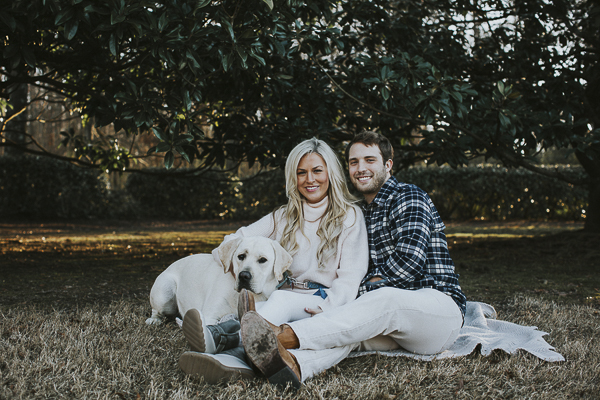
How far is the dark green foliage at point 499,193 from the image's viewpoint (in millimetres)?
14969

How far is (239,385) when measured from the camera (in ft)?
7.78

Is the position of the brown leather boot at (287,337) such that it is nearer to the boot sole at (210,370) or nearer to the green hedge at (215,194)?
→ the boot sole at (210,370)

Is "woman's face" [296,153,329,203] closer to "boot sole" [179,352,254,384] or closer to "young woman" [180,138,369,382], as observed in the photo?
"young woman" [180,138,369,382]

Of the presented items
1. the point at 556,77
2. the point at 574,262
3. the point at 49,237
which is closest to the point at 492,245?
the point at 574,262

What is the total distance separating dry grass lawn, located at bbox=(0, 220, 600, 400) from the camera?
239cm

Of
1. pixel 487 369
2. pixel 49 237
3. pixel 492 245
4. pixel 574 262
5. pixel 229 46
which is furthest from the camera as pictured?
pixel 49 237

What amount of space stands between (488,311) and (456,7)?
18.5 ft

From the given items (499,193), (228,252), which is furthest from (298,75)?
(499,193)

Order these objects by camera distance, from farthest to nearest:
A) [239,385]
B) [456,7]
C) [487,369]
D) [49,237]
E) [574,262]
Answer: [49,237] < [456,7] < [574,262] < [487,369] < [239,385]

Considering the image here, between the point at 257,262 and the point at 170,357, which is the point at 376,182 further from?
the point at 170,357

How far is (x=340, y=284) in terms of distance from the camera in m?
3.03

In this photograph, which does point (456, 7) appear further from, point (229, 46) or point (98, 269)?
point (98, 269)

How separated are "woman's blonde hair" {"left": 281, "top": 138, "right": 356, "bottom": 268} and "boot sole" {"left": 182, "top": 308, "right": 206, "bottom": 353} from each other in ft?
3.47

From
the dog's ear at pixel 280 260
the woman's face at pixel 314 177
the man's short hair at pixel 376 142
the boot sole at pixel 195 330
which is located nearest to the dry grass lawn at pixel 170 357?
the boot sole at pixel 195 330
